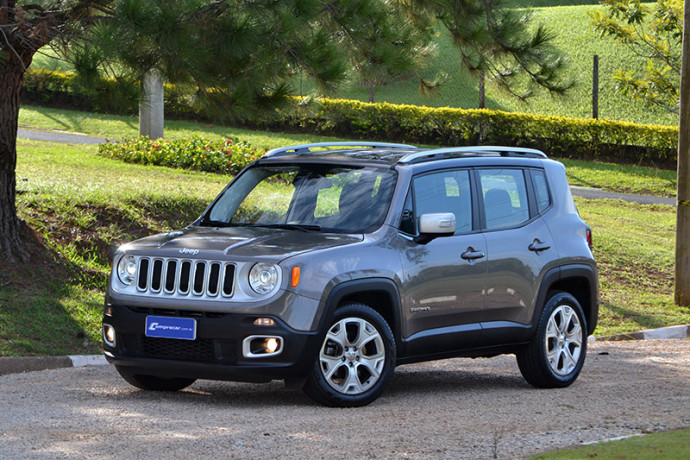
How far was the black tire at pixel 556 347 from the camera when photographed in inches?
330

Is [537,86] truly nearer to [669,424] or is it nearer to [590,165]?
[669,424]

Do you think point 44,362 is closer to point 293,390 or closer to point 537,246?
point 293,390

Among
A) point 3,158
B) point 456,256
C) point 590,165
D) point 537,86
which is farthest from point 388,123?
point 456,256

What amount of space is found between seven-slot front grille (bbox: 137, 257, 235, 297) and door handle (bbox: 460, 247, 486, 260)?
1.91 metres

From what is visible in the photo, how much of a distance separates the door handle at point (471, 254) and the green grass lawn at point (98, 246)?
409 centimetres

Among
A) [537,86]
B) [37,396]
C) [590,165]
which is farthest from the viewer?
[590,165]

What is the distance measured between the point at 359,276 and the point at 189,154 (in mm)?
15180

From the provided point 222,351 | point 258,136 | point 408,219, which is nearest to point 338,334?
point 222,351

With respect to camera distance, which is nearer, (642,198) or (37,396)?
(37,396)

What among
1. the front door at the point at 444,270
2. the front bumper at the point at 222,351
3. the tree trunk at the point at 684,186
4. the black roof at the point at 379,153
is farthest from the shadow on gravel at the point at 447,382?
the tree trunk at the point at 684,186

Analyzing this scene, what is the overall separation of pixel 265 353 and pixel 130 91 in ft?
12.8

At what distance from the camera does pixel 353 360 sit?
23.1ft

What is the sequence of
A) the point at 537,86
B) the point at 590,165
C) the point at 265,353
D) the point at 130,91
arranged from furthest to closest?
1. the point at 590,165
2. the point at 537,86
3. the point at 130,91
4. the point at 265,353

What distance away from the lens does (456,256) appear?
7.75 metres
